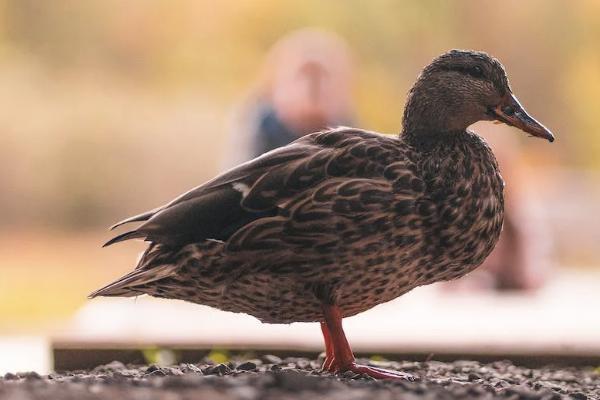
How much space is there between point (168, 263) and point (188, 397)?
2.12ft

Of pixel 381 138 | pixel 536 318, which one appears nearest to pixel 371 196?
pixel 381 138

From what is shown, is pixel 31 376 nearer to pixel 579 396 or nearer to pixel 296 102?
pixel 579 396

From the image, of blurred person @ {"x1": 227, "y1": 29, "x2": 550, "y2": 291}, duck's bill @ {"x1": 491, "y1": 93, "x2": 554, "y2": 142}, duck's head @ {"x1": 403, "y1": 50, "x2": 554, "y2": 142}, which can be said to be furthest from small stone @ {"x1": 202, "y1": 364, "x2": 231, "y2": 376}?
blurred person @ {"x1": 227, "y1": 29, "x2": 550, "y2": 291}

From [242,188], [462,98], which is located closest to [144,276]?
[242,188]

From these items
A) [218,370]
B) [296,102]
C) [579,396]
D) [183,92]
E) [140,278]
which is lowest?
[579,396]

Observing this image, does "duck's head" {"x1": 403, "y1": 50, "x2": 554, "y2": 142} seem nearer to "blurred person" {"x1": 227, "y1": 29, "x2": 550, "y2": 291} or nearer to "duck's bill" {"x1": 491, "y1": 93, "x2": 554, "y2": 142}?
"duck's bill" {"x1": 491, "y1": 93, "x2": 554, "y2": 142}

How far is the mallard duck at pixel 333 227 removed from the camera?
2.39 meters

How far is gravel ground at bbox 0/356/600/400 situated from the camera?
1932 millimetres

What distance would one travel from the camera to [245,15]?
46.9ft

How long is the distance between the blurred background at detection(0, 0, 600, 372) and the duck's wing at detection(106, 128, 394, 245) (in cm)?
810

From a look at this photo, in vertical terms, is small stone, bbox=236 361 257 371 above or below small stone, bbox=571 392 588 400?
above

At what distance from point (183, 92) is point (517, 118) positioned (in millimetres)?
11096

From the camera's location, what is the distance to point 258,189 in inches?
96.0

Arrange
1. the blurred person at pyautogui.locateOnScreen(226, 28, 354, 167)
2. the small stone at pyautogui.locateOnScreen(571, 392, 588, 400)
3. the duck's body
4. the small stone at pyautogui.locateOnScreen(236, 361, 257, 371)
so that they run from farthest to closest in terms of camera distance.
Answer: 1. the blurred person at pyautogui.locateOnScreen(226, 28, 354, 167)
2. the small stone at pyautogui.locateOnScreen(236, 361, 257, 371)
3. the small stone at pyautogui.locateOnScreen(571, 392, 588, 400)
4. the duck's body
